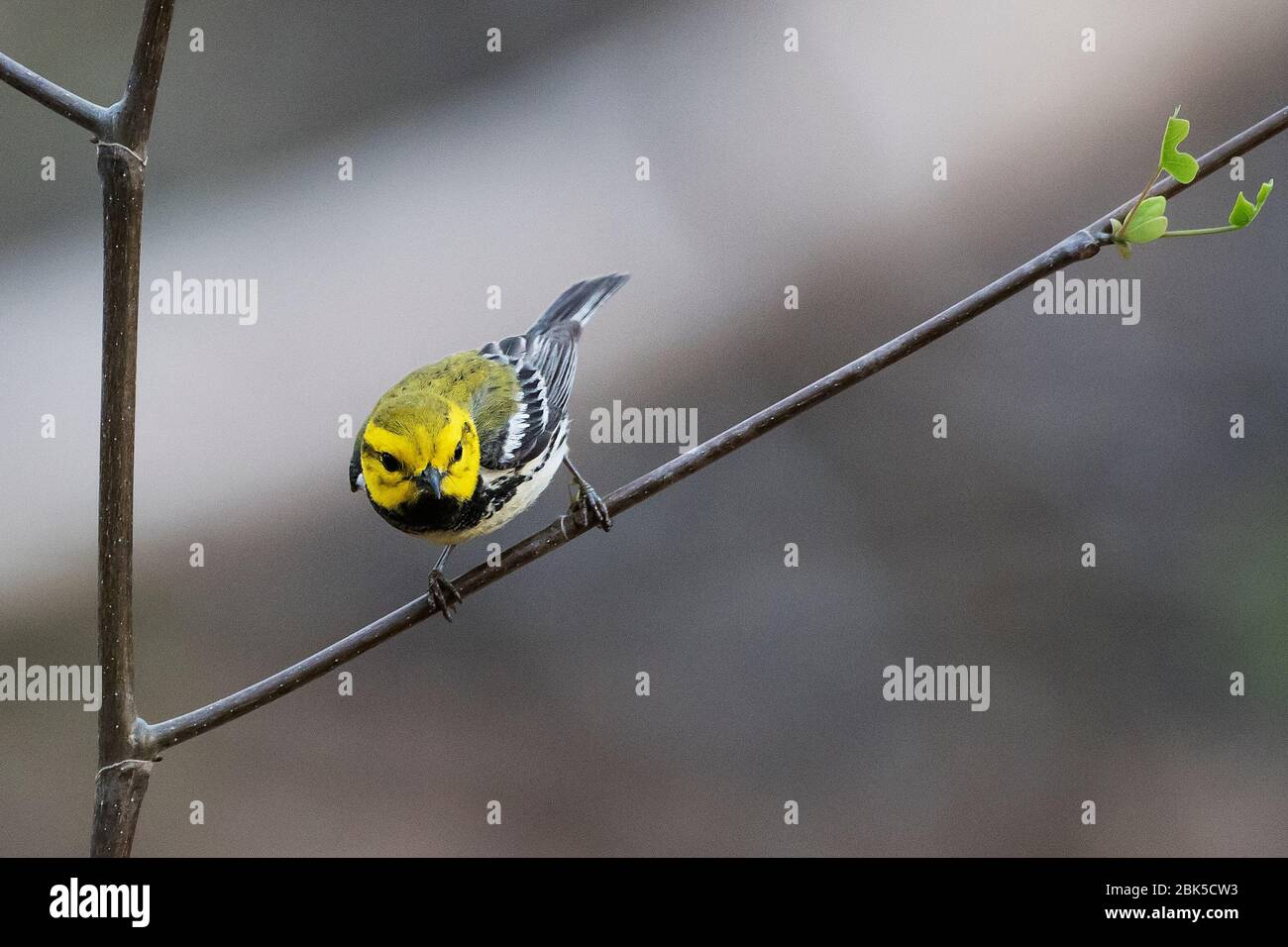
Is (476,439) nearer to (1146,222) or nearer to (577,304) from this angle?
(577,304)

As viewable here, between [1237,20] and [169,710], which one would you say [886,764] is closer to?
[169,710]

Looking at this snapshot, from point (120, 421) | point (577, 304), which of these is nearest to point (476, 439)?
point (577, 304)

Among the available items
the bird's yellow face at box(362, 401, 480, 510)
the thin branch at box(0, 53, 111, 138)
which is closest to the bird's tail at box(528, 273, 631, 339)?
the bird's yellow face at box(362, 401, 480, 510)

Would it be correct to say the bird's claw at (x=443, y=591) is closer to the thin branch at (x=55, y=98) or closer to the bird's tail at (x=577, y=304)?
the bird's tail at (x=577, y=304)

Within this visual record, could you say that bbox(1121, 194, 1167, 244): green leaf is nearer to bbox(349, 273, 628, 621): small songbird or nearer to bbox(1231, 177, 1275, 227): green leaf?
bbox(1231, 177, 1275, 227): green leaf

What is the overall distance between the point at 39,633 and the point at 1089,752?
1.90m

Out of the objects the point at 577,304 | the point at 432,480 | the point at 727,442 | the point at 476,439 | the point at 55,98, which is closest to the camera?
the point at 55,98

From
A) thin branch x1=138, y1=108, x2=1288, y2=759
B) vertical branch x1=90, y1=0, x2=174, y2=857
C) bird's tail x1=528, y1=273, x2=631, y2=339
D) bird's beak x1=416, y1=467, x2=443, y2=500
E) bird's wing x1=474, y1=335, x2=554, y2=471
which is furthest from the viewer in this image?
bird's tail x1=528, y1=273, x2=631, y2=339

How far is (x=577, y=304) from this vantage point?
65.3 inches

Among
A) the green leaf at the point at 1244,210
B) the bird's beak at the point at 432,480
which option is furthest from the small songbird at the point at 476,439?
the green leaf at the point at 1244,210

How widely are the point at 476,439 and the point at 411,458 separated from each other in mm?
119

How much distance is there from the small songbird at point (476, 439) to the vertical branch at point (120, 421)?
41cm

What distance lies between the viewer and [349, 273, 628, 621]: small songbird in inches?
49.3

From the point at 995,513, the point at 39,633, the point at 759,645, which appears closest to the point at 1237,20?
the point at 995,513
